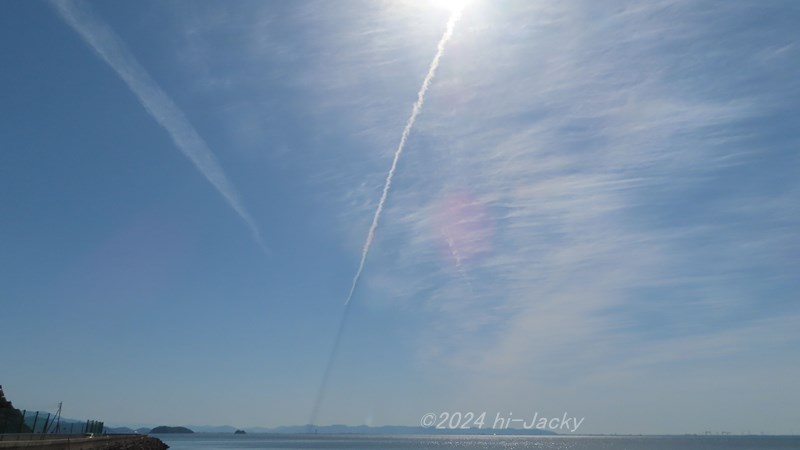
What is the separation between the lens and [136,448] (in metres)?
72.6

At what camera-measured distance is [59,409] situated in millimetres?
64188

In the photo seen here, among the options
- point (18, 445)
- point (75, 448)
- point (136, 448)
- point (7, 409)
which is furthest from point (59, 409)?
point (18, 445)

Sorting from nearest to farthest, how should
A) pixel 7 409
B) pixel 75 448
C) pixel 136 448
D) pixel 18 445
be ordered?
pixel 18 445 → pixel 75 448 → pixel 7 409 → pixel 136 448

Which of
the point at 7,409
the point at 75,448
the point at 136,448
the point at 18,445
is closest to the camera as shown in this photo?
the point at 18,445

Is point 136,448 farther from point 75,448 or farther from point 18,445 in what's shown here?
point 18,445

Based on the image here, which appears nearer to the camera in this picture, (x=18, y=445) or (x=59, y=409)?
(x=18, y=445)

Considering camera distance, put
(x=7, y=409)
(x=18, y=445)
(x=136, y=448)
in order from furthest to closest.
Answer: (x=136, y=448), (x=7, y=409), (x=18, y=445)

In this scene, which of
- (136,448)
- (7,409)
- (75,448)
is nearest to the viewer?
(75,448)

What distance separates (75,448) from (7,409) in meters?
17.6

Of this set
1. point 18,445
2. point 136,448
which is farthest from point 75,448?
point 136,448

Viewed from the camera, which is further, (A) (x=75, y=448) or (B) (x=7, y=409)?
(B) (x=7, y=409)

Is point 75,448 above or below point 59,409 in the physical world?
below

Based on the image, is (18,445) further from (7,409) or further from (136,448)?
(136,448)

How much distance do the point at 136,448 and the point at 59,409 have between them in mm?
12089
